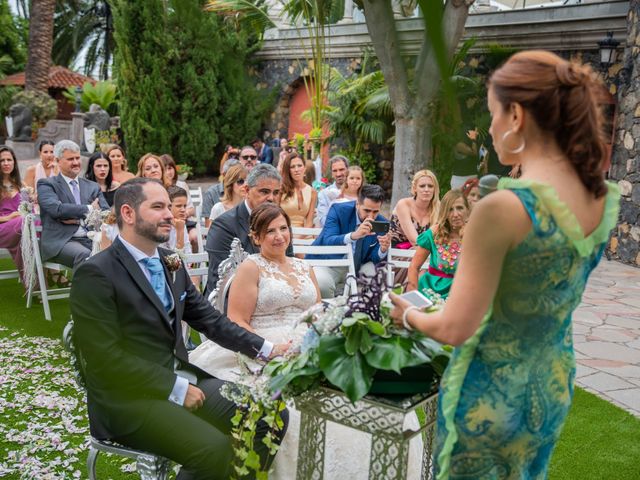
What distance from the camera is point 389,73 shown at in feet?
1.69

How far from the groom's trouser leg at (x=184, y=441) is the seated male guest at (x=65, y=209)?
12.2 feet

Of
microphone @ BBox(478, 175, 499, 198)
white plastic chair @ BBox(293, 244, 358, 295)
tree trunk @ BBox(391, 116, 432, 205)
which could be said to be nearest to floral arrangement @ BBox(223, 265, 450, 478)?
microphone @ BBox(478, 175, 499, 198)

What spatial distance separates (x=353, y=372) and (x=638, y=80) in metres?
9.65

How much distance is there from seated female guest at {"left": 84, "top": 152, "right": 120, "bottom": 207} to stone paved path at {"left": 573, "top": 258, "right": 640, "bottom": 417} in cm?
469

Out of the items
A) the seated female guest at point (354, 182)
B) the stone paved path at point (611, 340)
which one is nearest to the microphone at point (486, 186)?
the stone paved path at point (611, 340)

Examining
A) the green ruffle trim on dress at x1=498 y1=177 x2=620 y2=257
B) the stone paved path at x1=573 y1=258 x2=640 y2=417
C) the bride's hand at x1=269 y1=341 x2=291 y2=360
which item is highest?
the green ruffle trim on dress at x1=498 y1=177 x2=620 y2=257

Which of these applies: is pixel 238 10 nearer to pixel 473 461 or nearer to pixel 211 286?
pixel 473 461

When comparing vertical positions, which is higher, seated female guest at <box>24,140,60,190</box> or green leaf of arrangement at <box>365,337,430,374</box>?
seated female guest at <box>24,140,60,190</box>

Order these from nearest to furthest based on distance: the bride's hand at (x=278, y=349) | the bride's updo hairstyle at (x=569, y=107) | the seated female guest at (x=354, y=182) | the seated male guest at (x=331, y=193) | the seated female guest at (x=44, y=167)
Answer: the bride's updo hairstyle at (x=569, y=107), the bride's hand at (x=278, y=349), the seated female guest at (x=354, y=182), the seated male guest at (x=331, y=193), the seated female guest at (x=44, y=167)

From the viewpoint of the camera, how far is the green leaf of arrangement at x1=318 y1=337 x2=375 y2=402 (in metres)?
1.92

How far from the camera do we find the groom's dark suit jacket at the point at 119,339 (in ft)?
8.52

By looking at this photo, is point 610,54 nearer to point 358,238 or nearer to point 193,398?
point 358,238

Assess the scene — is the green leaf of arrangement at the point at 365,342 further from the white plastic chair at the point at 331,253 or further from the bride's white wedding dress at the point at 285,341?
the white plastic chair at the point at 331,253

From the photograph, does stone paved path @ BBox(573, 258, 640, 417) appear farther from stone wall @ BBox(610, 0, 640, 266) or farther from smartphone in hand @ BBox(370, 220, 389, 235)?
smartphone in hand @ BBox(370, 220, 389, 235)
